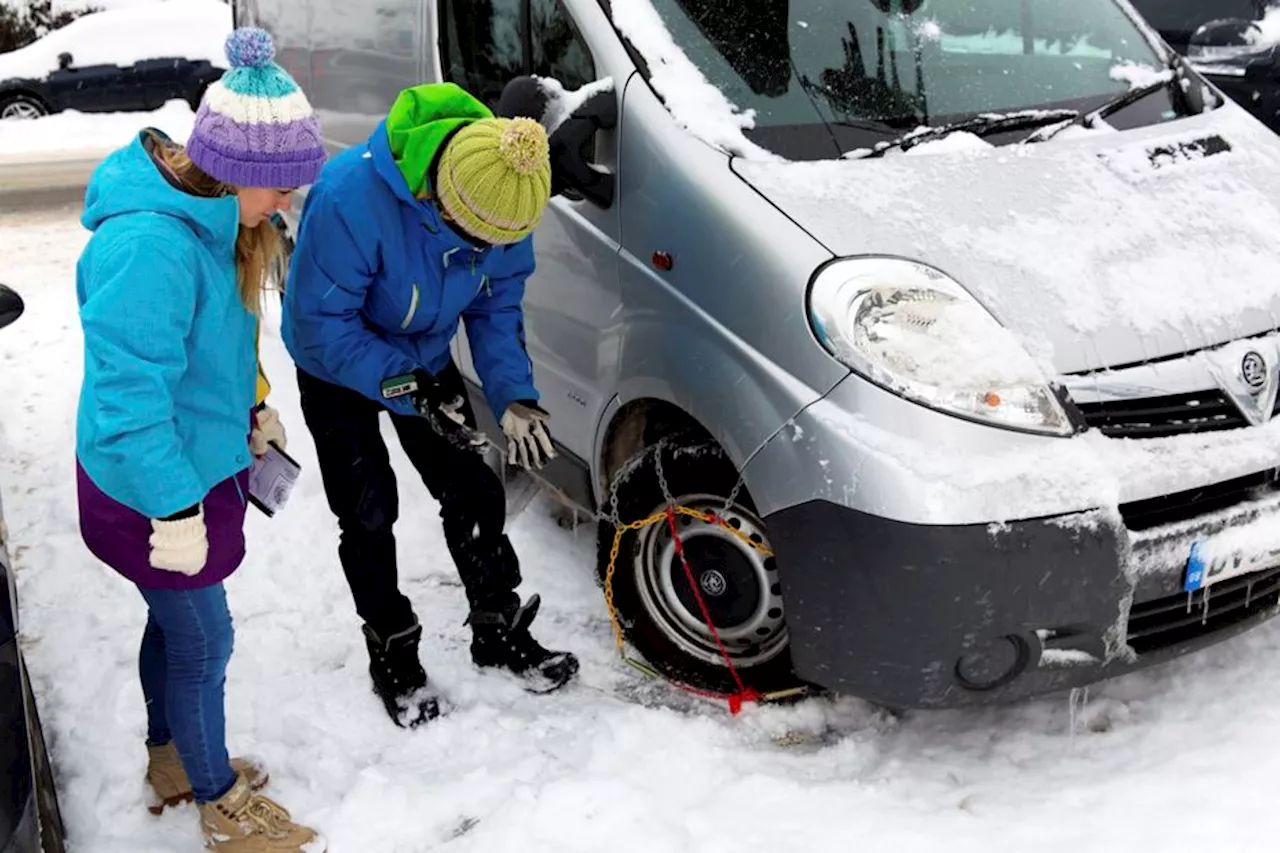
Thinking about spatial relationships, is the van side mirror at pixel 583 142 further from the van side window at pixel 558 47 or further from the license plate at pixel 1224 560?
the license plate at pixel 1224 560

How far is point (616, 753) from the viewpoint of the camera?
9.39 ft

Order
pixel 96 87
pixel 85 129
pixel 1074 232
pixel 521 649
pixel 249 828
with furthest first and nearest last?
pixel 96 87
pixel 85 129
pixel 521 649
pixel 1074 232
pixel 249 828

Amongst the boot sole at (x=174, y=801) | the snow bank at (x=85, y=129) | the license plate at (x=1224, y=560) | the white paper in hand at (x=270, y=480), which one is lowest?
the snow bank at (x=85, y=129)

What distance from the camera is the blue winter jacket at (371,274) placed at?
2.63 meters

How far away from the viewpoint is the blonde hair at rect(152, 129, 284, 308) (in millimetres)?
2191

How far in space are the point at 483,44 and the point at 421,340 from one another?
1.29 metres

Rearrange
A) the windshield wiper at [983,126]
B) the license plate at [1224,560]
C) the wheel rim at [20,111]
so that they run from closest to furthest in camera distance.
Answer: the license plate at [1224,560] < the windshield wiper at [983,126] < the wheel rim at [20,111]

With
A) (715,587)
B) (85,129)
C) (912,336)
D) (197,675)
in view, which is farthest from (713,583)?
(85,129)

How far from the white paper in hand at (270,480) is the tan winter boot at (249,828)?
0.62 metres

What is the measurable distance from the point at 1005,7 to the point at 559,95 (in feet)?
4.47

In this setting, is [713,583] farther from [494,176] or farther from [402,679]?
[494,176]

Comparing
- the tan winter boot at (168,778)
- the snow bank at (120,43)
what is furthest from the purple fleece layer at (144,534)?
the snow bank at (120,43)

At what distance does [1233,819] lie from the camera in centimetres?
245

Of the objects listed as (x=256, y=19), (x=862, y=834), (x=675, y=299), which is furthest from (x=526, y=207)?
(x=256, y=19)
